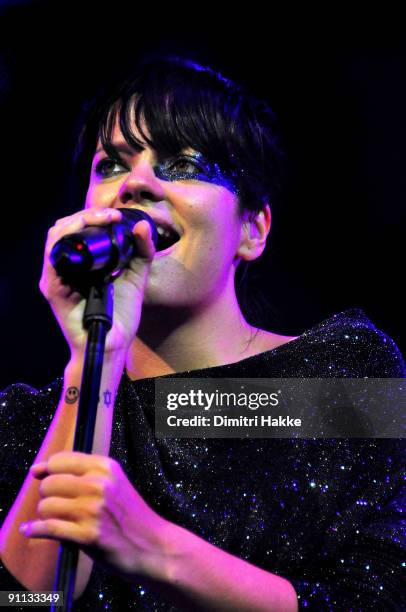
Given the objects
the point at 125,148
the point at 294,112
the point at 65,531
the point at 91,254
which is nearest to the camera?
the point at 65,531

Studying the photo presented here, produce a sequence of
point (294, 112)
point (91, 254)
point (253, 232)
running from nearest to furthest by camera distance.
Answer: point (91, 254) < point (253, 232) < point (294, 112)

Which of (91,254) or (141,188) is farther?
(141,188)

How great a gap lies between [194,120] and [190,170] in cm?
13

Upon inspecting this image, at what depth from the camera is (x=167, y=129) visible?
1587 millimetres

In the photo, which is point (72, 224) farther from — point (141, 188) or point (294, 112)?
point (294, 112)

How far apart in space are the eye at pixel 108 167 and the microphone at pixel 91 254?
0.60 m

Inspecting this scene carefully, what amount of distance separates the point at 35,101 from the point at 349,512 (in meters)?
1.49

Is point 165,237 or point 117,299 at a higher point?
point 165,237

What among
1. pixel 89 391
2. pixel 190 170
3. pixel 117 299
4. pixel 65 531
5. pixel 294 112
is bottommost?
pixel 65 531

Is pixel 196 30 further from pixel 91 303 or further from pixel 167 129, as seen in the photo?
pixel 91 303

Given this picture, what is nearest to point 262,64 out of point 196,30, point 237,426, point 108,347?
point 196,30

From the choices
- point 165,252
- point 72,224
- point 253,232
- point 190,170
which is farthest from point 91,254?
point 253,232

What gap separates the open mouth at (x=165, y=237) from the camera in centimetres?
153

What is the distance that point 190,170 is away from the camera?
1588 millimetres
